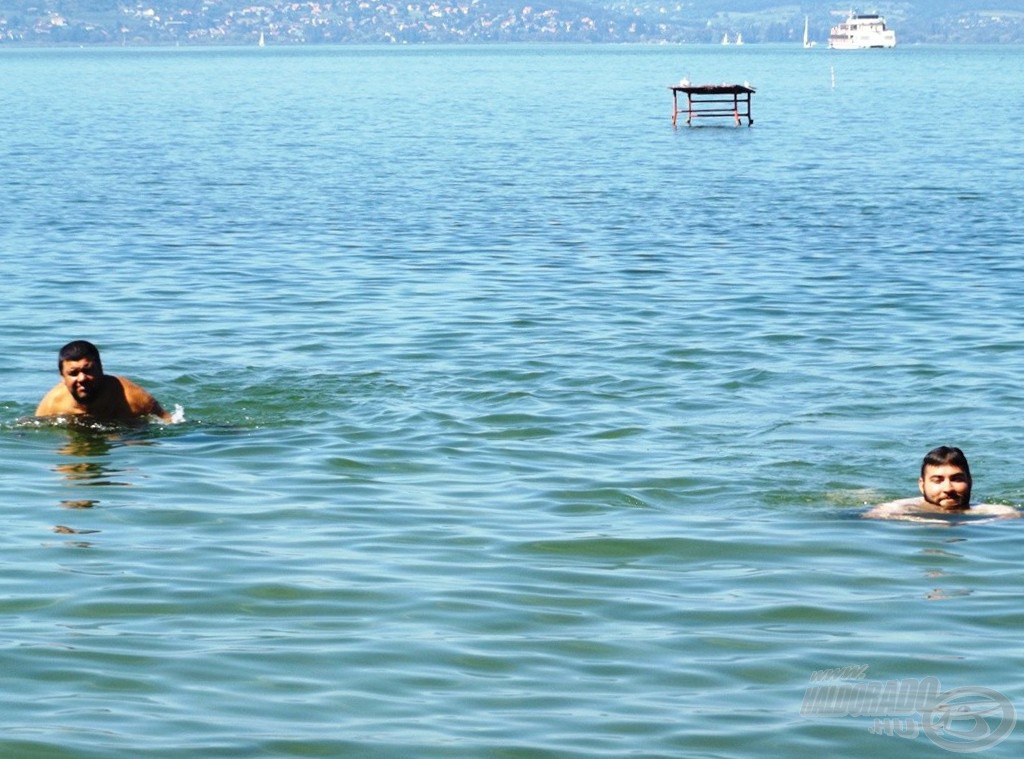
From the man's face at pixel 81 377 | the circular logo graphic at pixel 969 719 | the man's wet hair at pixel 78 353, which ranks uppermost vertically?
the man's wet hair at pixel 78 353

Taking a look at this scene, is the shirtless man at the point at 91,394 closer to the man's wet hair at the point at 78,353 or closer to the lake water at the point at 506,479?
the man's wet hair at the point at 78,353

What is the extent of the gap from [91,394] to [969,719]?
814 cm

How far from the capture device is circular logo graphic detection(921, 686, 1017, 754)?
8.19m

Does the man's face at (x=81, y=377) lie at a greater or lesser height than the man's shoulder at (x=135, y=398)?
greater

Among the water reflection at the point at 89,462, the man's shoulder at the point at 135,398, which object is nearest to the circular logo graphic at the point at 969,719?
the water reflection at the point at 89,462

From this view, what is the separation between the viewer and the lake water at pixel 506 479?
8625mm

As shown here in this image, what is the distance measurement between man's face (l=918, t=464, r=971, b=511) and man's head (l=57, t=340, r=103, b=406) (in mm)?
6488

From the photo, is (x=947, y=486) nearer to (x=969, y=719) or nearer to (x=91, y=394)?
(x=969, y=719)

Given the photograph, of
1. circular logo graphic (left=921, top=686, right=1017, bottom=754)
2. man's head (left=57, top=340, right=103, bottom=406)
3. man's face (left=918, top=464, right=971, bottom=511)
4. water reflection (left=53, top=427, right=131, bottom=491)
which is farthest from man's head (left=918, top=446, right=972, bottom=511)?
man's head (left=57, top=340, right=103, bottom=406)

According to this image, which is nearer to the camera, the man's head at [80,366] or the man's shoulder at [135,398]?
the man's head at [80,366]

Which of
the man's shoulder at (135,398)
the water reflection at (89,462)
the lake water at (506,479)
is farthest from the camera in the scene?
the man's shoulder at (135,398)

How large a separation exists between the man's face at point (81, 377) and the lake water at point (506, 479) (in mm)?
462

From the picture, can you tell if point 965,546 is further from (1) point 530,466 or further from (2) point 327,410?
(2) point 327,410

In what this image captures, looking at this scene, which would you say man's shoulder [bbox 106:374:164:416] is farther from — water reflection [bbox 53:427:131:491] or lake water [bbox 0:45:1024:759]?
water reflection [bbox 53:427:131:491]
